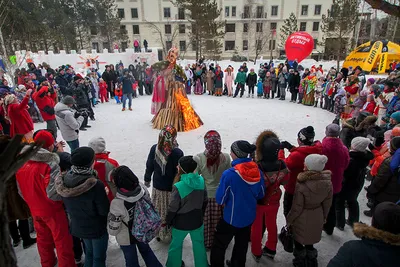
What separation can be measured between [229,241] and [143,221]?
988mm

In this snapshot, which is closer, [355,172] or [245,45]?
[355,172]

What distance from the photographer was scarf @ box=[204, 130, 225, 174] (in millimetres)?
3104

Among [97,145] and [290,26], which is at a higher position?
[290,26]

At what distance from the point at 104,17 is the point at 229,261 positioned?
36.9 meters

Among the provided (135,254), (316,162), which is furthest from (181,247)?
(316,162)

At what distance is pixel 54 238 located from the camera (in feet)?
9.26

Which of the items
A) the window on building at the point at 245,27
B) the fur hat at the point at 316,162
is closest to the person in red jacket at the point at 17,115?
the fur hat at the point at 316,162

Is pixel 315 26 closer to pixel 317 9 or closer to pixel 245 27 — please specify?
pixel 317 9

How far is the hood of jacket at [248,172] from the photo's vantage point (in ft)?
8.53

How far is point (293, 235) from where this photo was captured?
3.06 metres

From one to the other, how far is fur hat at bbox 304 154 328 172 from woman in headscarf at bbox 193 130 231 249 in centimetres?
95

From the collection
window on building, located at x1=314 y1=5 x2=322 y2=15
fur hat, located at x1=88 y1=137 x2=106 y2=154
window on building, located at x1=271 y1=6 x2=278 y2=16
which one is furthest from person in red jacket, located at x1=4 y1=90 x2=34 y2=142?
window on building, located at x1=314 y1=5 x2=322 y2=15

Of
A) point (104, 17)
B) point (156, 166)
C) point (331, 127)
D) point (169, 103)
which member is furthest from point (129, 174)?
point (104, 17)

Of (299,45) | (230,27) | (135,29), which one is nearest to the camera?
(299,45)
